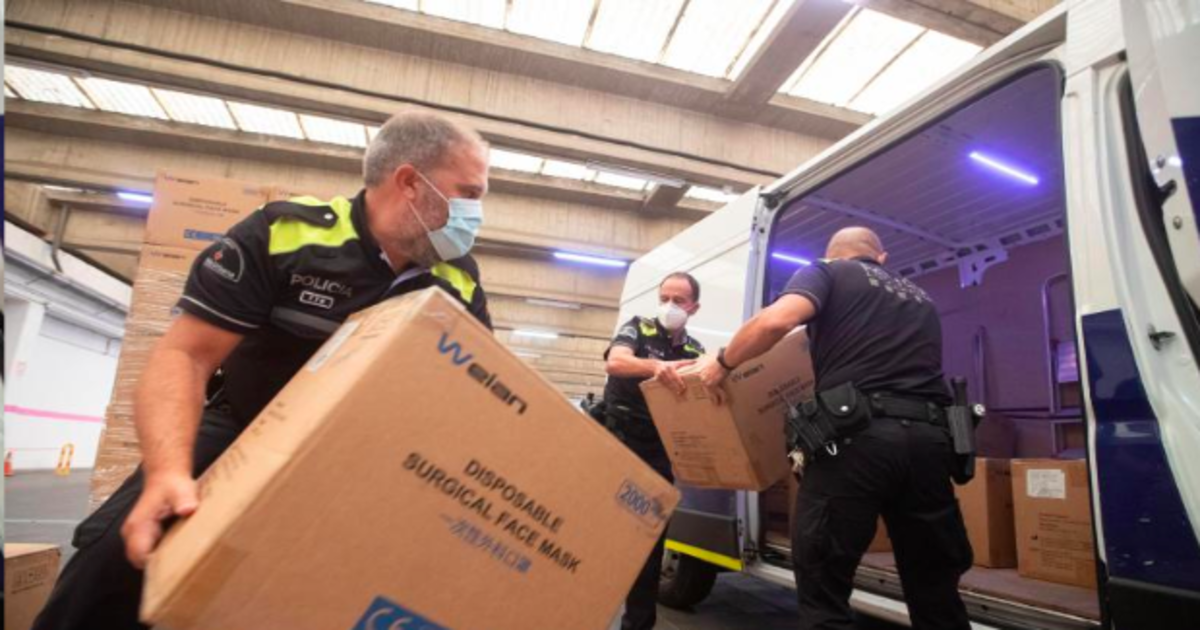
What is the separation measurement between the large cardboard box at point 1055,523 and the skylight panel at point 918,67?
10.2 feet

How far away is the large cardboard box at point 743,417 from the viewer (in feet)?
8.02

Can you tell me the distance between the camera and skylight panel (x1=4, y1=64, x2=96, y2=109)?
6469 mm

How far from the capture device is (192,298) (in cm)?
119

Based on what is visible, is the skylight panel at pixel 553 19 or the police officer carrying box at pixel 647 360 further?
the skylight panel at pixel 553 19

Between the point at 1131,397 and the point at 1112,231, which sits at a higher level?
the point at 1112,231

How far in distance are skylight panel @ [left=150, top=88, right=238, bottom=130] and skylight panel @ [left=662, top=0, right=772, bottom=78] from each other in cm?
489

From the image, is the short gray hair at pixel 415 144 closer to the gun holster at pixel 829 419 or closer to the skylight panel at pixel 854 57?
the gun holster at pixel 829 419

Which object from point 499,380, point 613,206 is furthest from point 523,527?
point 613,206

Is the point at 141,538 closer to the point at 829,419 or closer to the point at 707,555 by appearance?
the point at 829,419

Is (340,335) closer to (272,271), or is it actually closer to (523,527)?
(272,271)

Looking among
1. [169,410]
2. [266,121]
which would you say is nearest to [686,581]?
[169,410]

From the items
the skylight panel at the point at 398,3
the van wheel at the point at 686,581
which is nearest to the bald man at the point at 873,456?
the van wheel at the point at 686,581

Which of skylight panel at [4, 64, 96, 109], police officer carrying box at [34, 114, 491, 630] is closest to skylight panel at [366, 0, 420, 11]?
skylight panel at [4, 64, 96, 109]

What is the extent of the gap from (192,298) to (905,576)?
217 centimetres
